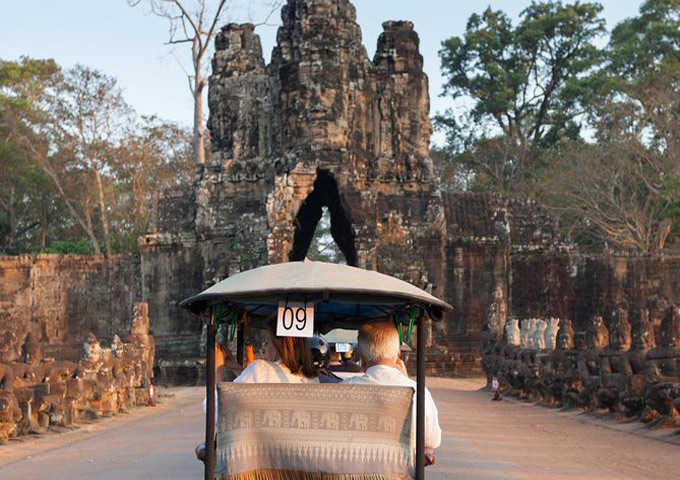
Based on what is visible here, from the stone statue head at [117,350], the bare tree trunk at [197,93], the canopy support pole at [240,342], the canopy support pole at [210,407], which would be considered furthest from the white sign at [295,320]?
the bare tree trunk at [197,93]

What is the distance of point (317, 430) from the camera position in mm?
6660

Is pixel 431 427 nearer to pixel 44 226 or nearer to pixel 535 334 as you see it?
pixel 535 334

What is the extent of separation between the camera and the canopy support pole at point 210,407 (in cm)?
687

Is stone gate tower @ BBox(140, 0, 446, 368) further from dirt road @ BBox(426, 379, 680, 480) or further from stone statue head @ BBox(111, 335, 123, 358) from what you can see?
dirt road @ BBox(426, 379, 680, 480)

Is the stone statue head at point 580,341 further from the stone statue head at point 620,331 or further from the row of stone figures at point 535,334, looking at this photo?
the row of stone figures at point 535,334

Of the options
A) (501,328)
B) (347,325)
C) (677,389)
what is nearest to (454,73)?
(501,328)

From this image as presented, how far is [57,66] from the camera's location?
50.8 m

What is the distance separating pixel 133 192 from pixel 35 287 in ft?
49.3

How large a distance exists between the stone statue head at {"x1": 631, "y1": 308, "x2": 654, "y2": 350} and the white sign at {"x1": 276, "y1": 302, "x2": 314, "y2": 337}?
1107 cm

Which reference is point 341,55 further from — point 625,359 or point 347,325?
point 347,325

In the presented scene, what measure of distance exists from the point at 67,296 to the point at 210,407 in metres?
29.9

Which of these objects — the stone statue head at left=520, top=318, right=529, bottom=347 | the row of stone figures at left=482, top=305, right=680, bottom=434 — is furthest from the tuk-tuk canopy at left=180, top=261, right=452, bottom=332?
the stone statue head at left=520, top=318, right=529, bottom=347

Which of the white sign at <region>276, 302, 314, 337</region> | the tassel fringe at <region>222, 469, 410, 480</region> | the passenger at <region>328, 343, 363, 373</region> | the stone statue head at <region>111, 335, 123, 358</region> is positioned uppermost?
the white sign at <region>276, 302, 314, 337</region>

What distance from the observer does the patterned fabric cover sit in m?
6.63
